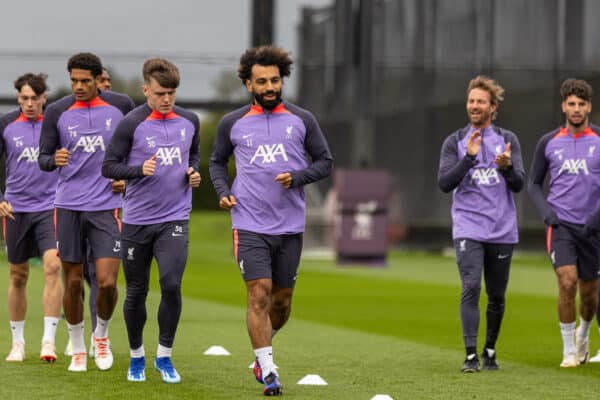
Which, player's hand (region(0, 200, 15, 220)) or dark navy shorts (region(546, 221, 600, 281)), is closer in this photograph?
player's hand (region(0, 200, 15, 220))

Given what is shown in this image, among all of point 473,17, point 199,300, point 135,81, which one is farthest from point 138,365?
point 473,17

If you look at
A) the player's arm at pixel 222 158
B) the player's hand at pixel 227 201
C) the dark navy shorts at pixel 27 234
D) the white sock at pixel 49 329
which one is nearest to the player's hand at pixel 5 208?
the dark navy shorts at pixel 27 234

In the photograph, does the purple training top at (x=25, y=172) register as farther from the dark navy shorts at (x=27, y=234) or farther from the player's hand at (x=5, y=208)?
the player's hand at (x=5, y=208)

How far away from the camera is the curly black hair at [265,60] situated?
8.94m

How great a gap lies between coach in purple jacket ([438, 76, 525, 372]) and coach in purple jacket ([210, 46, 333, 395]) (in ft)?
5.40

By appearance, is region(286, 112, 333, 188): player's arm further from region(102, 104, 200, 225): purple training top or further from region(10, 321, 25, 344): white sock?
region(10, 321, 25, 344): white sock

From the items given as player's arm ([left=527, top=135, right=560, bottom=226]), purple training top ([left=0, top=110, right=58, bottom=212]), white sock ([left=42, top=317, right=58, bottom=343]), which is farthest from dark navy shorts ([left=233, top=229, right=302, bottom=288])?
player's arm ([left=527, top=135, right=560, bottom=226])

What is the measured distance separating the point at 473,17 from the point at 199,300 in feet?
62.6

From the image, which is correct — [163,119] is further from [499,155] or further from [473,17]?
[473,17]

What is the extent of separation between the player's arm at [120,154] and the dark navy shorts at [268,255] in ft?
2.60

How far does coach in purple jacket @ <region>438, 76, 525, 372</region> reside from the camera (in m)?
10.3

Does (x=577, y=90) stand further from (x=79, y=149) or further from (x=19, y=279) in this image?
(x=19, y=279)

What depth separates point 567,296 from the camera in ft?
35.2

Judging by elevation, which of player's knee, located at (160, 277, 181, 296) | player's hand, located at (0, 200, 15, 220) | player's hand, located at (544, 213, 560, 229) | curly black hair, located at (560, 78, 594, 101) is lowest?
player's knee, located at (160, 277, 181, 296)
